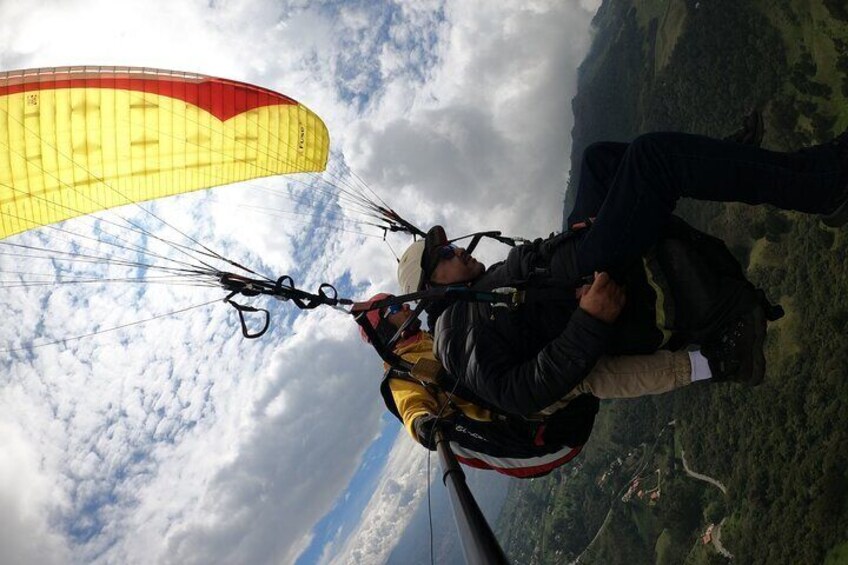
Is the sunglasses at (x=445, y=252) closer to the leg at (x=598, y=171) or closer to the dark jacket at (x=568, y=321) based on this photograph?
the dark jacket at (x=568, y=321)

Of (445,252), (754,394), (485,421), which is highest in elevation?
(754,394)

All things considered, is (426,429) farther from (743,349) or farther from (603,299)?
(743,349)

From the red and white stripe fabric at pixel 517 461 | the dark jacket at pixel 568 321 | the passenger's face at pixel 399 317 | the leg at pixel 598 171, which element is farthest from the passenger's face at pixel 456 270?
the passenger's face at pixel 399 317

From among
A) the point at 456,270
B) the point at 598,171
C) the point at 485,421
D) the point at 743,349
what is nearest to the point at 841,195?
the point at 743,349

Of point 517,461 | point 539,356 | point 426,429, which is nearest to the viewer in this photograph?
point 539,356

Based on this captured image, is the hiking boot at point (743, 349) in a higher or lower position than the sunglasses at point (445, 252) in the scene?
lower

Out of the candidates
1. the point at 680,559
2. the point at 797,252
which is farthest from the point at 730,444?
the point at 797,252

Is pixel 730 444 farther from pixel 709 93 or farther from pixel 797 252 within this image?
pixel 709 93
